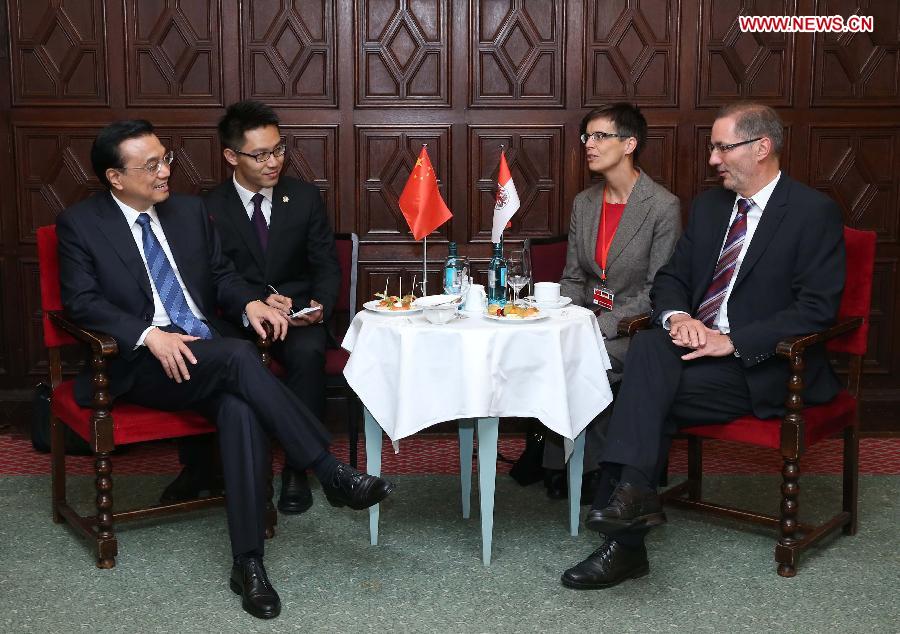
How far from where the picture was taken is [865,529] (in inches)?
144

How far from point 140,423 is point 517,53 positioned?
2685 millimetres

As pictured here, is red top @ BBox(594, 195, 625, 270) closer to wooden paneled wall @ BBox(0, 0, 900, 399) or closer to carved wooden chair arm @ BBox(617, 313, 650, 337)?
carved wooden chair arm @ BBox(617, 313, 650, 337)

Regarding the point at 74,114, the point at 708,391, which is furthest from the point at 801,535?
the point at 74,114

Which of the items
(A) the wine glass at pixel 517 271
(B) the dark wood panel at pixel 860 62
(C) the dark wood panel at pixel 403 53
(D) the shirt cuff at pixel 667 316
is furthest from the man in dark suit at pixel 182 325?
(B) the dark wood panel at pixel 860 62

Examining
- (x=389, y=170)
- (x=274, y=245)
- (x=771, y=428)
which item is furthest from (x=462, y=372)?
(x=389, y=170)

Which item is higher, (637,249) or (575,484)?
(637,249)

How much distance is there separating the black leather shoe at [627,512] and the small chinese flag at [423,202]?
1557 millimetres

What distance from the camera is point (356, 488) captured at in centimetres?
321

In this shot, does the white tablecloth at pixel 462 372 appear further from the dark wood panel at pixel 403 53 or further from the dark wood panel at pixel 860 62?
the dark wood panel at pixel 860 62

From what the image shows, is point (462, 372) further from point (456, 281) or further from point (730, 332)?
point (730, 332)

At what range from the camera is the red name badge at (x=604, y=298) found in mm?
3934

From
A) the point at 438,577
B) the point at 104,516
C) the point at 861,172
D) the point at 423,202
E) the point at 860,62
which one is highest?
the point at 860,62

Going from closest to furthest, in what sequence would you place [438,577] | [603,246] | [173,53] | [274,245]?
1. [438,577]
2. [603,246]
3. [274,245]
4. [173,53]

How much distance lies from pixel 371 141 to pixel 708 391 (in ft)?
7.78
